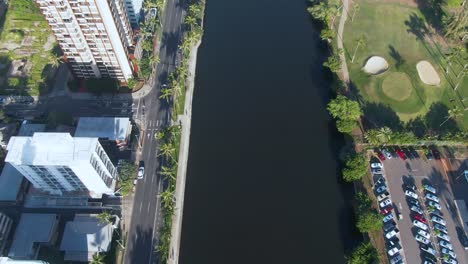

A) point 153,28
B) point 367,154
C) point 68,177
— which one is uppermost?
point 153,28

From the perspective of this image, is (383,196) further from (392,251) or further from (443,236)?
(443,236)

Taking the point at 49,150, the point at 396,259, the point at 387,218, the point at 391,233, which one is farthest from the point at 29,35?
the point at 396,259

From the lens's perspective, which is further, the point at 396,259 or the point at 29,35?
the point at 29,35

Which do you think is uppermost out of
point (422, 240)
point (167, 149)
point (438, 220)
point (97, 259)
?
point (167, 149)

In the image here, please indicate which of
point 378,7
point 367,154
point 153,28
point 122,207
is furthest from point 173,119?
point 378,7

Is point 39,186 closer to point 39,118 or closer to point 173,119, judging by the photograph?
point 39,118

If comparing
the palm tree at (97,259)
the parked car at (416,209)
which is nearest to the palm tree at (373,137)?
the parked car at (416,209)

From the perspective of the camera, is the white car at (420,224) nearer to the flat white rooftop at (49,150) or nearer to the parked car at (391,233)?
the parked car at (391,233)
